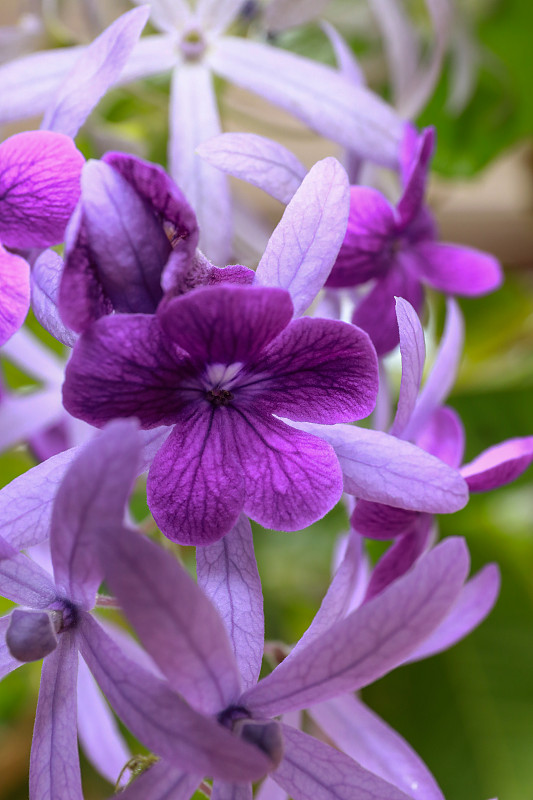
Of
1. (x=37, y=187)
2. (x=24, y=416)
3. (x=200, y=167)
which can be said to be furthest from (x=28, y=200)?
(x=24, y=416)

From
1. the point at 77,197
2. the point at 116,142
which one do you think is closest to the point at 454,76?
the point at 116,142

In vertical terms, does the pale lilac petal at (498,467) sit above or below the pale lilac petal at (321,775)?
above

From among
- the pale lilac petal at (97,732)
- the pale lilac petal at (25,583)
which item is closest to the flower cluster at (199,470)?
the pale lilac petal at (25,583)

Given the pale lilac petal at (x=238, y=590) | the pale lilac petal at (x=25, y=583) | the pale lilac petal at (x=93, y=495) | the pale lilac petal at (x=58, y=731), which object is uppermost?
the pale lilac petal at (x=93, y=495)

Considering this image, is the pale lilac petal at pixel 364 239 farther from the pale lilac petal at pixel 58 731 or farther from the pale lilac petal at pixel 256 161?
the pale lilac petal at pixel 58 731

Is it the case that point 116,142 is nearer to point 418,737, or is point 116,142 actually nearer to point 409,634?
point 409,634

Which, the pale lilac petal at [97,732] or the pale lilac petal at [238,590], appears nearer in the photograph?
the pale lilac petal at [238,590]

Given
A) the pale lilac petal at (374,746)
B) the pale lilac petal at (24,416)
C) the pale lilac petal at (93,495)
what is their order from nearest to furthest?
the pale lilac petal at (93,495) < the pale lilac petal at (374,746) < the pale lilac petal at (24,416)
